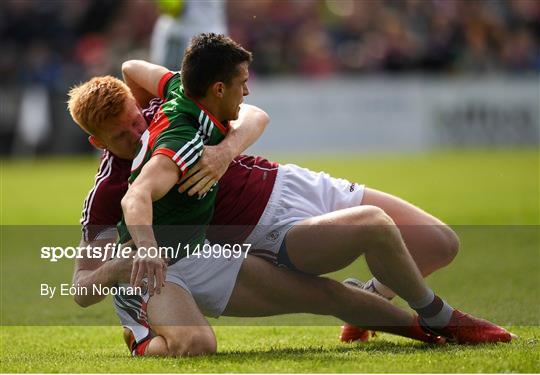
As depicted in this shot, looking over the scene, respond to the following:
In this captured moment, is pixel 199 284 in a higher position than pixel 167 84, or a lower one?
lower

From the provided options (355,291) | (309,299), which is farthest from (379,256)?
(309,299)

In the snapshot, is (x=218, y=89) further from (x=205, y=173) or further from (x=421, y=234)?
(x=421, y=234)

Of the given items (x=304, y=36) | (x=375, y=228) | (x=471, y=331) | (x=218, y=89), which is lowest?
(x=304, y=36)

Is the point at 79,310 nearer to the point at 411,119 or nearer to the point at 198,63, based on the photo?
the point at 198,63

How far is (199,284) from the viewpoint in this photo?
567 cm

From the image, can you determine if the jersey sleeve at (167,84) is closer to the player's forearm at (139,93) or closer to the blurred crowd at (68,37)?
the player's forearm at (139,93)

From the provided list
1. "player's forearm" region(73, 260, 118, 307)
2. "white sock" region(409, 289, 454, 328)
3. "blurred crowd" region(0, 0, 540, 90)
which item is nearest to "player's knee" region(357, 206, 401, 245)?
"white sock" region(409, 289, 454, 328)

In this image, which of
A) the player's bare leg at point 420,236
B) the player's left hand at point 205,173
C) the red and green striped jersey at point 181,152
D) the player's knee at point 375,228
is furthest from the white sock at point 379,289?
the player's left hand at point 205,173

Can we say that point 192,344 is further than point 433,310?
No

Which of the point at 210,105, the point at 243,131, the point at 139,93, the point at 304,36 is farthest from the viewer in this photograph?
the point at 304,36

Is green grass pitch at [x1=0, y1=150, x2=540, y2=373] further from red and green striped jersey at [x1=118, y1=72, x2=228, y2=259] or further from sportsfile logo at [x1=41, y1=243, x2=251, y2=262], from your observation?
red and green striped jersey at [x1=118, y1=72, x2=228, y2=259]

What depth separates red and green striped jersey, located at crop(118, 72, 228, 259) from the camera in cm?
531

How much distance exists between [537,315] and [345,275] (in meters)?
2.06

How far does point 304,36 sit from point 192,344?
1777 cm
